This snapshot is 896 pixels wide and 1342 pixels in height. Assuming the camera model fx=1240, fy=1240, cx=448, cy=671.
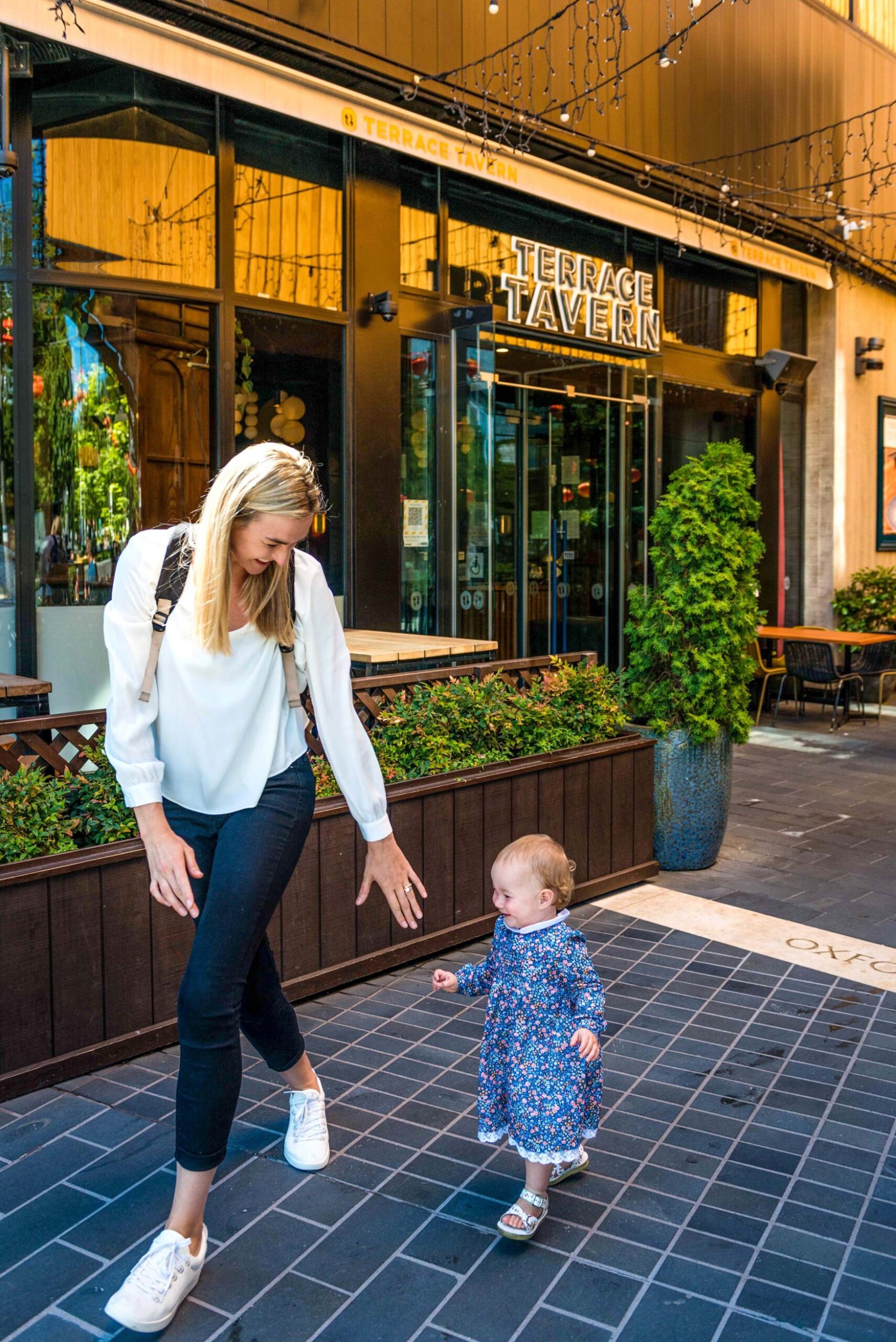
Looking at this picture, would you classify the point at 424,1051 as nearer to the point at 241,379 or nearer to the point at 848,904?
the point at 848,904

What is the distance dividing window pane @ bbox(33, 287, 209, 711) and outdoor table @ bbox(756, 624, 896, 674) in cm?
633

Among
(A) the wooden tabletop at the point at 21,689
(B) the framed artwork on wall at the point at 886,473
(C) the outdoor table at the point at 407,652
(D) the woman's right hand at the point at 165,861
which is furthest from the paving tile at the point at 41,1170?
(B) the framed artwork on wall at the point at 886,473

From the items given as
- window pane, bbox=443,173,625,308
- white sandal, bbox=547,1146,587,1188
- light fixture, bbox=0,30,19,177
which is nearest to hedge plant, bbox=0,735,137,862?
white sandal, bbox=547,1146,587,1188

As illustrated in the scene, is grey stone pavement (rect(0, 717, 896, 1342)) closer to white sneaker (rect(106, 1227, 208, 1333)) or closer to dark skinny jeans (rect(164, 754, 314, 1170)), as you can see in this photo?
white sneaker (rect(106, 1227, 208, 1333))

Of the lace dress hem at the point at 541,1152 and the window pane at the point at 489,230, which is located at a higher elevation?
the window pane at the point at 489,230

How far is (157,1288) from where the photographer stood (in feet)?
8.64

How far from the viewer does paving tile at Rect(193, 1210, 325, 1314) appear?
279 centimetres

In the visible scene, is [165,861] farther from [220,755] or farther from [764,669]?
[764,669]

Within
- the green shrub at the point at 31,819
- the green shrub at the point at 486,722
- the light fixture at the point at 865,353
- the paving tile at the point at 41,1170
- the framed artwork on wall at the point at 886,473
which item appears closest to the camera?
the paving tile at the point at 41,1170

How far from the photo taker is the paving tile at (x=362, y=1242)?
2.88 m

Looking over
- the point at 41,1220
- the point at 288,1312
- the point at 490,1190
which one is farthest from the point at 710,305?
the point at 288,1312

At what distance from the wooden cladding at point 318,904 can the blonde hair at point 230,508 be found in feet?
4.59

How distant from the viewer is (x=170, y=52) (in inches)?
263

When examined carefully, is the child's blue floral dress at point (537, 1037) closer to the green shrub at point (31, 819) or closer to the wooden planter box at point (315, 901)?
the wooden planter box at point (315, 901)
